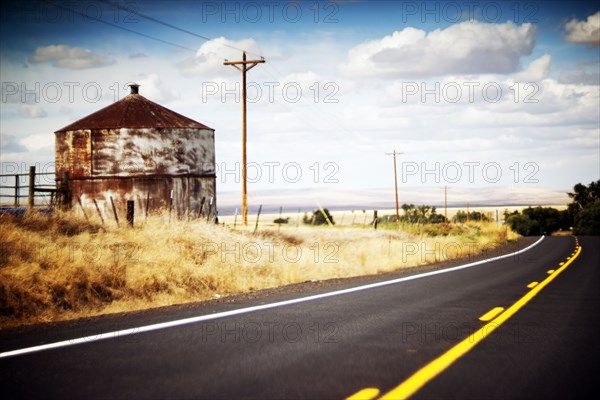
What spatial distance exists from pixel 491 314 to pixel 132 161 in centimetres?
1911

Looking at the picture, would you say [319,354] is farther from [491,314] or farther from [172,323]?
[491,314]

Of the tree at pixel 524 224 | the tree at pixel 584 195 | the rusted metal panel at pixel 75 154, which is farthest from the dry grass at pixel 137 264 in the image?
the tree at pixel 584 195

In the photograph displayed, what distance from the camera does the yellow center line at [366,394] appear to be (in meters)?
3.92

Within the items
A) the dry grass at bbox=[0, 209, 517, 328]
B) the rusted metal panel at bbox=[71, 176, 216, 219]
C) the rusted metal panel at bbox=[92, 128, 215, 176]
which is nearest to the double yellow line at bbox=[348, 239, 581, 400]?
the dry grass at bbox=[0, 209, 517, 328]

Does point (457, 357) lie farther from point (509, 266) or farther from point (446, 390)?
point (509, 266)

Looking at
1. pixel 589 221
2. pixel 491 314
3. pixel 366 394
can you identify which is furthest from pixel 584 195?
pixel 366 394

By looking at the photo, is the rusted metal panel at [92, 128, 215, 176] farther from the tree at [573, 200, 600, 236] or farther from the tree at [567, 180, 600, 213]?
the tree at [567, 180, 600, 213]

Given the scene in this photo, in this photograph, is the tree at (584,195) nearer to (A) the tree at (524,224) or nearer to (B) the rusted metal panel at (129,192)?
(A) the tree at (524,224)

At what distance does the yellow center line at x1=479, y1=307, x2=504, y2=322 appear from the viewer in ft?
23.9

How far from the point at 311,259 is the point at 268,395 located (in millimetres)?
12186

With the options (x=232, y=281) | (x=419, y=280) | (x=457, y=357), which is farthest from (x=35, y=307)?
(x=419, y=280)

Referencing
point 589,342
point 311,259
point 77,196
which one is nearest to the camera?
point 589,342

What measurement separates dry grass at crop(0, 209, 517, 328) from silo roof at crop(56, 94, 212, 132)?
762cm

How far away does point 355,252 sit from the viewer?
18125 mm
